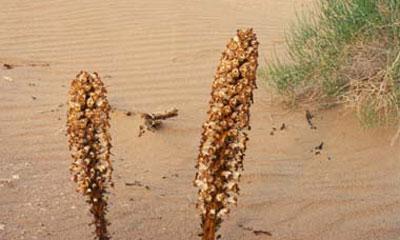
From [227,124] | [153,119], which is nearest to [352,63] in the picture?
[153,119]

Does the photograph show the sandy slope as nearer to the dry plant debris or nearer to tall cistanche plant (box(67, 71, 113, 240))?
the dry plant debris

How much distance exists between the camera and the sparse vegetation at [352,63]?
5.39 meters

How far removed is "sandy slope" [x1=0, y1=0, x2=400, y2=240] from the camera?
4102 mm

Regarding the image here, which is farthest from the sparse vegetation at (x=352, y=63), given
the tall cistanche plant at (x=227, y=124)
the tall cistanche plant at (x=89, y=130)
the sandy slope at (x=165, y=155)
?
the tall cistanche plant at (x=89, y=130)

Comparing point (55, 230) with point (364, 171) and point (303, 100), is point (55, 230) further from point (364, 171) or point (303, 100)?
point (303, 100)

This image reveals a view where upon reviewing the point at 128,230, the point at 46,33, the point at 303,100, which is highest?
the point at 46,33

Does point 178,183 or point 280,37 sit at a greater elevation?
point 280,37

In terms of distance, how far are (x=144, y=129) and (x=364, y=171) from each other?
151cm

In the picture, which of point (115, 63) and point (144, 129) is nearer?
point (144, 129)

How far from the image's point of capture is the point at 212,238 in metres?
3.13

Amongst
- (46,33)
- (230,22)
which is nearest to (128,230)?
(46,33)

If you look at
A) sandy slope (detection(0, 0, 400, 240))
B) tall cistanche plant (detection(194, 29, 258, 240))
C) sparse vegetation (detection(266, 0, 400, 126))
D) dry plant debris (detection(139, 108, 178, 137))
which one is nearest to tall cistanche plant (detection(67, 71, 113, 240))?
tall cistanche plant (detection(194, 29, 258, 240))

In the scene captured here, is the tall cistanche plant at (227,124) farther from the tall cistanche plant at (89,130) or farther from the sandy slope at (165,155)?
the sandy slope at (165,155)

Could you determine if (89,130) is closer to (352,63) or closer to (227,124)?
(227,124)
